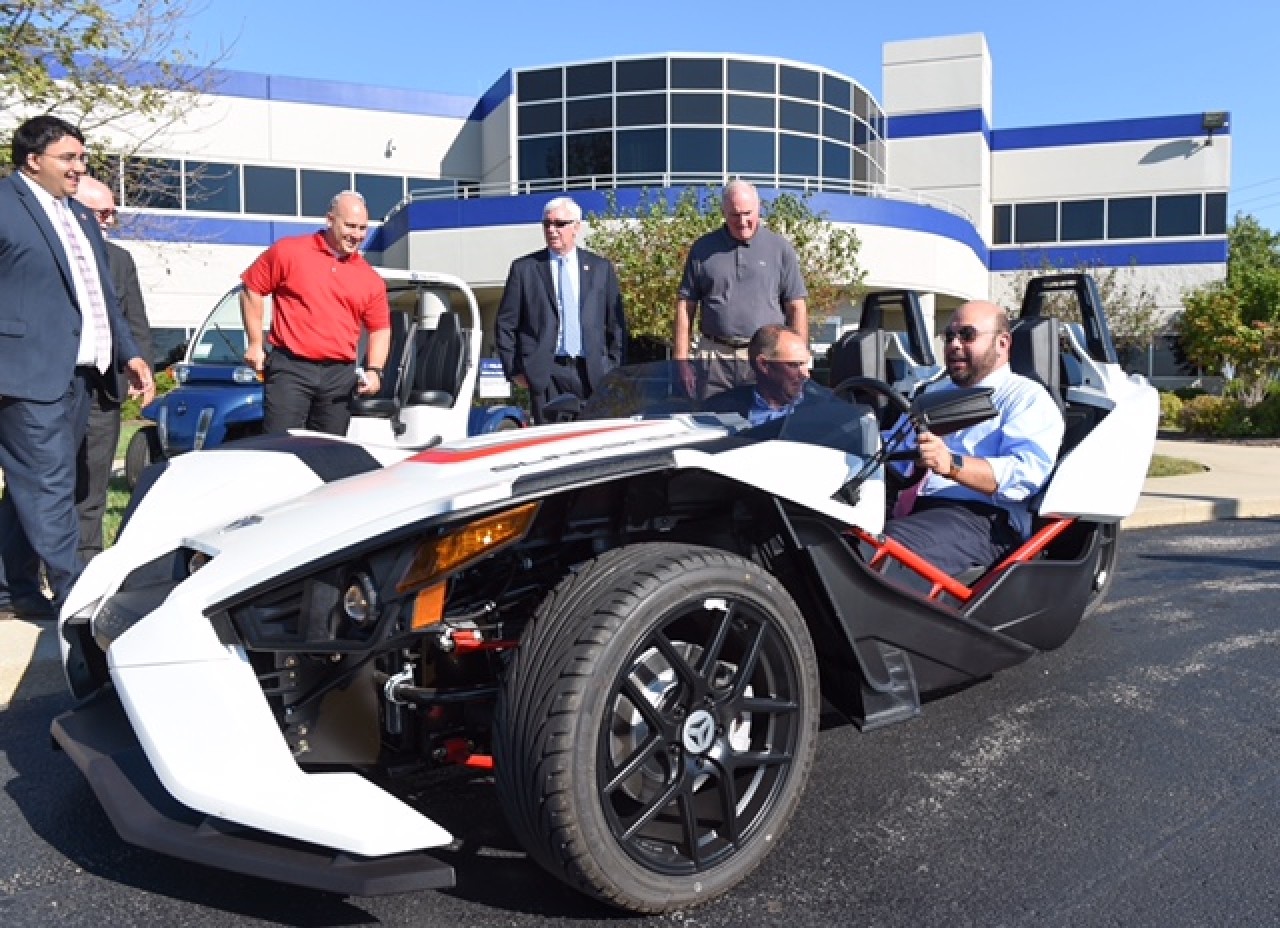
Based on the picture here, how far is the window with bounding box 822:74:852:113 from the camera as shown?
1118 inches

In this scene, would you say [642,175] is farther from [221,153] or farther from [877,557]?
[877,557]

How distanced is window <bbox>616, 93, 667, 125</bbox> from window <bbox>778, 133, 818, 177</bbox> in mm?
3029

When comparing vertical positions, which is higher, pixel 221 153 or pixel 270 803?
pixel 221 153

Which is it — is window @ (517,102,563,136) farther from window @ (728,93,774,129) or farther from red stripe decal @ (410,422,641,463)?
red stripe decal @ (410,422,641,463)

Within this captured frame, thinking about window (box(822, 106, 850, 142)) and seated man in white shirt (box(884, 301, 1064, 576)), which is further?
window (box(822, 106, 850, 142))

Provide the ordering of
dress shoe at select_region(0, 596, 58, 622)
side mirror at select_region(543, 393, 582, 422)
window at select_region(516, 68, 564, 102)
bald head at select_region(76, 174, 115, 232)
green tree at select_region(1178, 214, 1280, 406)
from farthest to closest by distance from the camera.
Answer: window at select_region(516, 68, 564, 102) → green tree at select_region(1178, 214, 1280, 406) → bald head at select_region(76, 174, 115, 232) → dress shoe at select_region(0, 596, 58, 622) → side mirror at select_region(543, 393, 582, 422)

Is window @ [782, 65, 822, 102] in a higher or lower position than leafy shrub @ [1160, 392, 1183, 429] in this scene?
higher

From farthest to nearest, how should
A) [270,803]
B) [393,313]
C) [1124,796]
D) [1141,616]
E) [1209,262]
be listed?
1. [1209,262]
2. [393,313]
3. [1141,616]
4. [1124,796]
5. [270,803]

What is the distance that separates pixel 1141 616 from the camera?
17.2 ft

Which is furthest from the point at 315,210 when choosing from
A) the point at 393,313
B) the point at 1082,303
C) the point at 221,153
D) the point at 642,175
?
the point at 1082,303

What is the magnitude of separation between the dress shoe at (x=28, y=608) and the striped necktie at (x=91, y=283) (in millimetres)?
1051

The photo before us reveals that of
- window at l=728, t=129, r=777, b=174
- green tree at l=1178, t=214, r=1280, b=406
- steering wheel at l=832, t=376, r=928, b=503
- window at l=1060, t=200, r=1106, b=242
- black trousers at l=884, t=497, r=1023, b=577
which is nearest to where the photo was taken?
steering wheel at l=832, t=376, r=928, b=503

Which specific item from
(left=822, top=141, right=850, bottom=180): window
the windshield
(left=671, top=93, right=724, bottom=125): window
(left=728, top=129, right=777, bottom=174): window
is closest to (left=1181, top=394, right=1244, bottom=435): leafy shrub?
(left=728, top=129, right=777, bottom=174): window

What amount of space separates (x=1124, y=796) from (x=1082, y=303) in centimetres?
287
